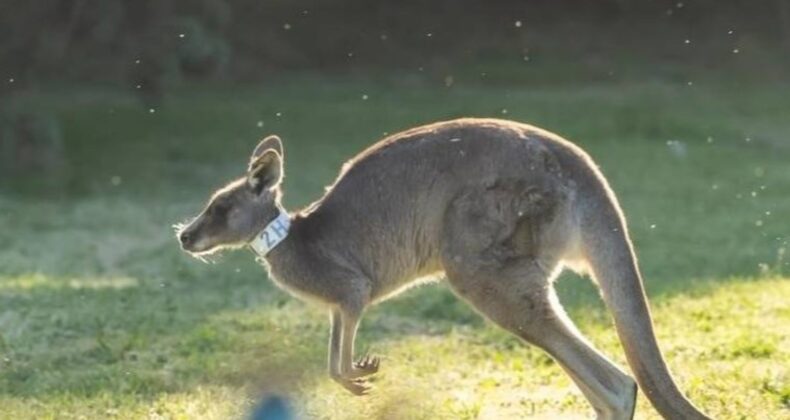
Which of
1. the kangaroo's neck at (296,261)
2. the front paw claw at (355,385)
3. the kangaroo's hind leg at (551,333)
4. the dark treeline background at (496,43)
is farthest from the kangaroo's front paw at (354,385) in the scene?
the dark treeline background at (496,43)

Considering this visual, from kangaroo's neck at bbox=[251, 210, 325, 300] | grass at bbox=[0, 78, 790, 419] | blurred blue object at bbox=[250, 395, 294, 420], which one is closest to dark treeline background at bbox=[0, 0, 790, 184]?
grass at bbox=[0, 78, 790, 419]

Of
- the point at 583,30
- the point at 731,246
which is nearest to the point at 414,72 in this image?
the point at 583,30

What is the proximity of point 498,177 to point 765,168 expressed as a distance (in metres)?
12.3

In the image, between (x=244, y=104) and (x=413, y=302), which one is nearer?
(x=413, y=302)

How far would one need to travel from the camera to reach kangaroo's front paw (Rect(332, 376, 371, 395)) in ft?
22.5

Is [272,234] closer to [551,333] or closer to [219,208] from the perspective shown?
[219,208]

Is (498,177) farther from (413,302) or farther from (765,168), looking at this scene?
(765,168)

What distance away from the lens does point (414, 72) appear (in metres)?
27.1

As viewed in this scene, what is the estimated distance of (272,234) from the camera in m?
6.95

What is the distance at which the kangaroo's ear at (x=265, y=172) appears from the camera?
6891mm

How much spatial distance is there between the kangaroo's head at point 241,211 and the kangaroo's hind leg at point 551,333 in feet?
3.51

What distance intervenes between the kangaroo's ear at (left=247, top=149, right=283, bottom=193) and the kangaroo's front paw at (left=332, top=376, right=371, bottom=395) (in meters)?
0.84

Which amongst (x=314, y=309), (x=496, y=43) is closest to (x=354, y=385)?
(x=314, y=309)

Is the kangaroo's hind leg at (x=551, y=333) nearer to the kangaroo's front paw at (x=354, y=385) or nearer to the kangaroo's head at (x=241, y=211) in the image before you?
the kangaroo's front paw at (x=354, y=385)
